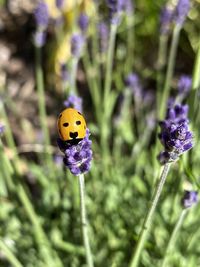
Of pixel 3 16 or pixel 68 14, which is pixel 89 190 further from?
pixel 3 16

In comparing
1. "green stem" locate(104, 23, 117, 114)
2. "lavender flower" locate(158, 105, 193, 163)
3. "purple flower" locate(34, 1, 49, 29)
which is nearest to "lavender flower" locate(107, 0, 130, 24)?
"green stem" locate(104, 23, 117, 114)

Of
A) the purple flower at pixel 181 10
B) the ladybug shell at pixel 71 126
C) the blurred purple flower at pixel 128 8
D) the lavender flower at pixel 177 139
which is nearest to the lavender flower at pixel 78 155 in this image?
the ladybug shell at pixel 71 126

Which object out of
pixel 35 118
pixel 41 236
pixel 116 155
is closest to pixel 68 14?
pixel 35 118

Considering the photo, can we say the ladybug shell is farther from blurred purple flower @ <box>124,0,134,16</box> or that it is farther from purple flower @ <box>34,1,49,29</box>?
blurred purple flower @ <box>124,0,134,16</box>

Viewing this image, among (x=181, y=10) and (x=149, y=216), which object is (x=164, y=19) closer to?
(x=181, y=10)

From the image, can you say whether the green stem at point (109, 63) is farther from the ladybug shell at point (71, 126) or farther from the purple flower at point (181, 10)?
the ladybug shell at point (71, 126)

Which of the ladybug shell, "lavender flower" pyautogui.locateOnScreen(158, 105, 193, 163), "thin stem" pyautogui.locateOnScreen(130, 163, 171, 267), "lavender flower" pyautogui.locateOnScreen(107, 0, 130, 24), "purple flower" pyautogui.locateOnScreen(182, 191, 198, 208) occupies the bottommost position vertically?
"thin stem" pyautogui.locateOnScreen(130, 163, 171, 267)

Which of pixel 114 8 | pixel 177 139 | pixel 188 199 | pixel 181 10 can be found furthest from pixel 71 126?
pixel 181 10
